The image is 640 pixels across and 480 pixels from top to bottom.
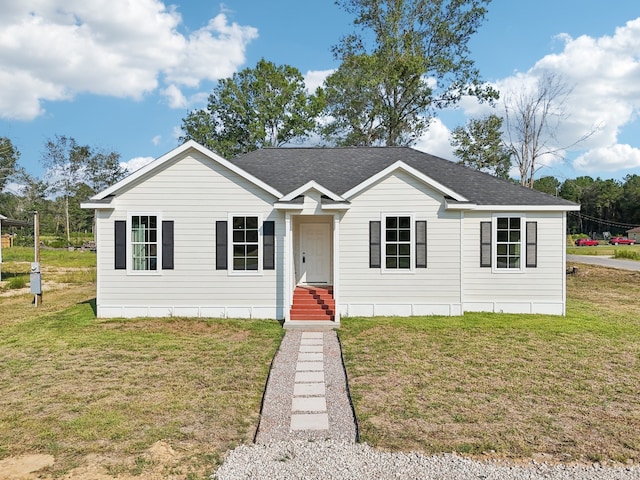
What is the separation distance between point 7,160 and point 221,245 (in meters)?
76.0

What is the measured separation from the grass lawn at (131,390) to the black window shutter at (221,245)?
1636mm

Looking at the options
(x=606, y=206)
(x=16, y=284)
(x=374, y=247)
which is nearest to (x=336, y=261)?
(x=374, y=247)

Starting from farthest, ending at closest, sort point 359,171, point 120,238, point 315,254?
1. point 359,171
2. point 315,254
3. point 120,238

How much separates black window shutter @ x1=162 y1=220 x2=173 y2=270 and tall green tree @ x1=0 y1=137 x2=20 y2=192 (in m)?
55.3

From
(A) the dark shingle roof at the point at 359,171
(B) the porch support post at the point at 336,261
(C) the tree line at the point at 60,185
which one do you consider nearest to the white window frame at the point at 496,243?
(A) the dark shingle roof at the point at 359,171

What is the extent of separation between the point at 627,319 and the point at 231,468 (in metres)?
12.6

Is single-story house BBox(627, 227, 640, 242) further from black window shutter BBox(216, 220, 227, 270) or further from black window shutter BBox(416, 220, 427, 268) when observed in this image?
black window shutter BBox(216, 220, 227, 270)

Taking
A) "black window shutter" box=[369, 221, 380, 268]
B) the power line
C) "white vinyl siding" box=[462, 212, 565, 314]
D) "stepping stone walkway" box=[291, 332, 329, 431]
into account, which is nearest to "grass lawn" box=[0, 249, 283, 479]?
"stepping stone walkway" box=[291, 332, 329, 431]

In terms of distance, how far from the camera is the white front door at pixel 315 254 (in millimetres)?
13383

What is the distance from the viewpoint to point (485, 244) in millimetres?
12328

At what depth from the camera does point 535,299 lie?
12430mm

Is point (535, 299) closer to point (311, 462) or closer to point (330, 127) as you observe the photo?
point (311, 462)

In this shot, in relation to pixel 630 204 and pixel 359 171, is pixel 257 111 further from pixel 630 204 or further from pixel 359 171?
pixel 630 204

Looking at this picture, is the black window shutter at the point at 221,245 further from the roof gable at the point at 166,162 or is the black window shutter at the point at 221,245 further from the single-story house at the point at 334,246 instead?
the roof gable at the point at 166,162
